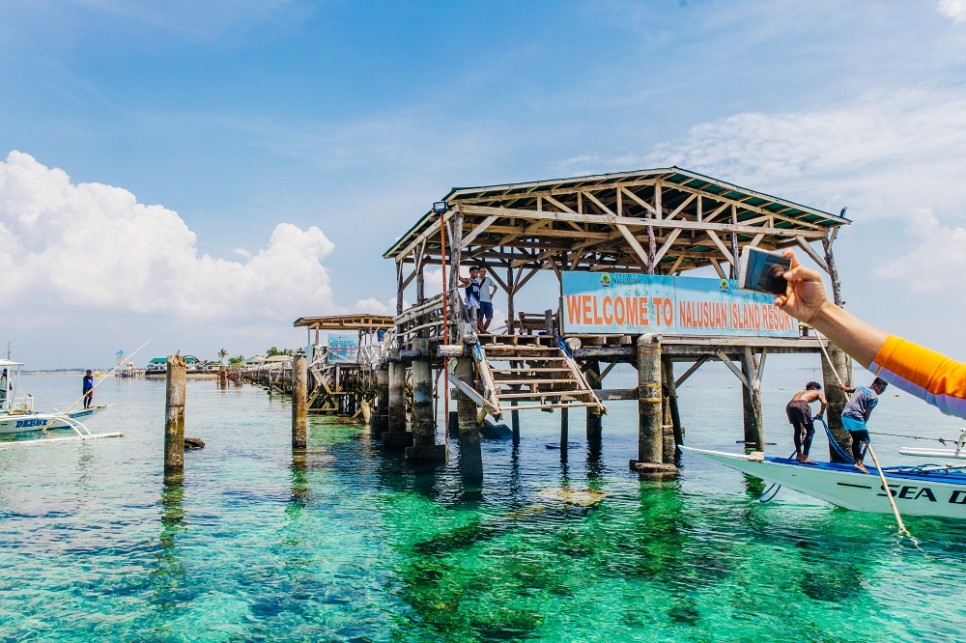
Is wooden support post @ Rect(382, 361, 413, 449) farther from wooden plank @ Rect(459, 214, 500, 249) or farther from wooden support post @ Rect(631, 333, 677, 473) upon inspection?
wooden support post @ Rect(631, 333, 677, 473)

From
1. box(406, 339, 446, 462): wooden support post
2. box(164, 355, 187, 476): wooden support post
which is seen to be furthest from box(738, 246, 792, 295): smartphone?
box(164, 355, 187, 476): wooden support post

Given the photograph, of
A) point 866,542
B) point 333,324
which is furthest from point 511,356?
point 333,324

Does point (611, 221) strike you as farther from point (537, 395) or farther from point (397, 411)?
point (397, 411)

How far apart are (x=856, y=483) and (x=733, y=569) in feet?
14.3

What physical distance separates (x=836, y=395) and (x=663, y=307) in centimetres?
557

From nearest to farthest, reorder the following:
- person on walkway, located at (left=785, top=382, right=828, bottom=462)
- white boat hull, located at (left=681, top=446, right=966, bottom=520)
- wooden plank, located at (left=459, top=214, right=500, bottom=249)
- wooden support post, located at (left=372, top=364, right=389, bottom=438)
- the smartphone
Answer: the smartphone < white boat hull, located at (left=681, top=446, right=966, bottom=520) < person on walkway, located at (left=785, top=382, right=828, bottom=462) < wooden plank, located at (left=459, top=214, right=500, bottom=249) < wooden support post, located at (left=372, top=364, right=389, bottom=438)

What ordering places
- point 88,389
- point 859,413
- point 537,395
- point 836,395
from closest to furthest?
point 859,413 → point 537,395 → point 836,395 → point 88,389

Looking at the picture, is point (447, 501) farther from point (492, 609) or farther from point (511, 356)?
point (492, 609)

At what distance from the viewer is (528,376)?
14945 millimetres

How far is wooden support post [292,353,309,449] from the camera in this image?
69.7 ft

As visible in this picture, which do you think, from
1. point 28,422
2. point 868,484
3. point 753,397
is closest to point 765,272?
point 868,484

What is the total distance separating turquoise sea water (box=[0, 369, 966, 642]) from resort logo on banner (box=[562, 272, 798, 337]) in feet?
13.6

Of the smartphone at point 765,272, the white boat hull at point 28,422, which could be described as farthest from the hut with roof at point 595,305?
the white boat hull at point 28,422

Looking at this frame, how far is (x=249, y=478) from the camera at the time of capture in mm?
16906
